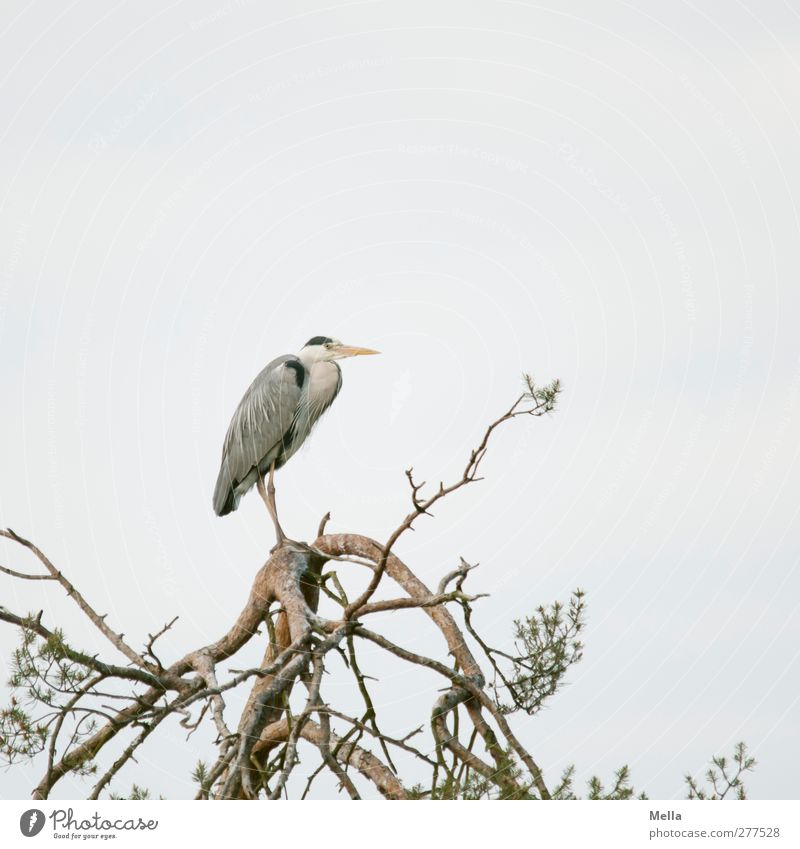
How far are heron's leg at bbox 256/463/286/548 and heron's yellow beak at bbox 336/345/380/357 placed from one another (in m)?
1.07

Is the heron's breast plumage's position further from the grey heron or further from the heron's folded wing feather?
the heron's folded wing feather

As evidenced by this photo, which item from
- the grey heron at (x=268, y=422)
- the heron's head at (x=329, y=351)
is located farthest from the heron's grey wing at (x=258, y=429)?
the heron's head at (x=329, y=351)

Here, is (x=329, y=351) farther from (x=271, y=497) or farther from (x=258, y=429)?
(x=271, y=497)

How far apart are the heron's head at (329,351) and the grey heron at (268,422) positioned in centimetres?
1

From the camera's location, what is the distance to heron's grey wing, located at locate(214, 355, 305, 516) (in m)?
8.95

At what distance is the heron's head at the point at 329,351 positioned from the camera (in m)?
9.30

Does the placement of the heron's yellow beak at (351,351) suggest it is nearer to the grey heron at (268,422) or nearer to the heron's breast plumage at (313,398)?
the grey heron at (268,422)

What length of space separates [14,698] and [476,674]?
Result: 6.42ft
